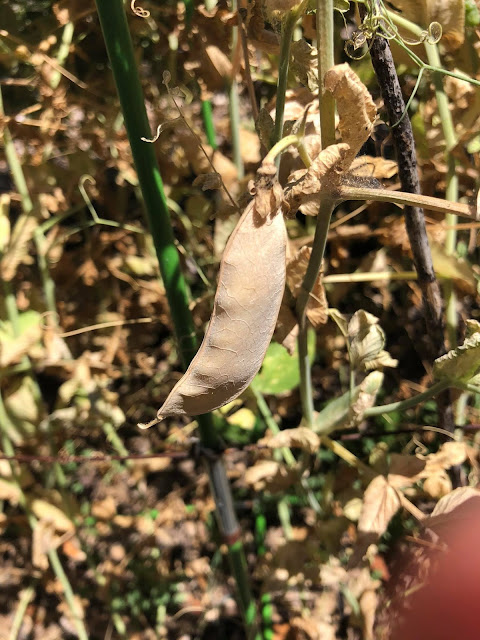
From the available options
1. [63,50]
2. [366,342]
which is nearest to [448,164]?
[366,342]

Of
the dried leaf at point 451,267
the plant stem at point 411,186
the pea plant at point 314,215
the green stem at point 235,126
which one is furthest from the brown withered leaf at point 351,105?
the green stem at point 235,126

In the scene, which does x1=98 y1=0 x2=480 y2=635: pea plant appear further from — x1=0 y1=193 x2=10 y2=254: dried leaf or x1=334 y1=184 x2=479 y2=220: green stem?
x1=0 y1=193 x2=10 y2=254: dried leaf

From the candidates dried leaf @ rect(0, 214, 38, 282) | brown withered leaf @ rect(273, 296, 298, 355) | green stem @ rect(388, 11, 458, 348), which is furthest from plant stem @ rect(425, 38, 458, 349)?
dried leaf @ rect(0, 214, 38, 282)

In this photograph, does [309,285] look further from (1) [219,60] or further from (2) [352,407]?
(1) [219,60]

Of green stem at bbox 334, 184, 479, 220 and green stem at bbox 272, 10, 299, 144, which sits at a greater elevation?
green stem at bbox 272, 10, 299, 144

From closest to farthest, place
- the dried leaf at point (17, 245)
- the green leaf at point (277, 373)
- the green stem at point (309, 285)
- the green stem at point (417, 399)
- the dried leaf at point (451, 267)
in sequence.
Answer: the green stem at point (309, 285), the green stem at point (417, 399), the dried leaf at point (451, 267), the green leaf at point (277, 373), the dried leaf at point (17, 245)

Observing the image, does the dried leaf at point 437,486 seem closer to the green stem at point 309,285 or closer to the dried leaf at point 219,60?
the green stem at point 309,285
